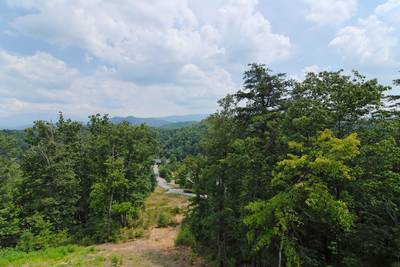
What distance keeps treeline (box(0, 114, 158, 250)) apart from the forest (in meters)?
0.10

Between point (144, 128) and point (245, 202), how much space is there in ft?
58.0

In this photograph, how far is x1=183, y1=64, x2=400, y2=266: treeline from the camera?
30.0 feet

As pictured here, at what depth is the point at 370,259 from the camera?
10.7 m

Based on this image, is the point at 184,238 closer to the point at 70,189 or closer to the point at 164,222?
the point at 164,222

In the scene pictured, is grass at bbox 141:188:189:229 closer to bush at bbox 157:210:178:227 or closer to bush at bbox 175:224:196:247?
bush at bbox 157:210:178:227

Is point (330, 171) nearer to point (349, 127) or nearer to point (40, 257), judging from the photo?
point (349, 127)

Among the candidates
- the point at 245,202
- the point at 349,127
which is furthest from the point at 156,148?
the point at 349,127

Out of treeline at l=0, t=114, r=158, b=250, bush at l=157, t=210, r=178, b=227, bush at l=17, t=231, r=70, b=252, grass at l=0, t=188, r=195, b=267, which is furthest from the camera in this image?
bush at l=157, t=210, r=178, b=227

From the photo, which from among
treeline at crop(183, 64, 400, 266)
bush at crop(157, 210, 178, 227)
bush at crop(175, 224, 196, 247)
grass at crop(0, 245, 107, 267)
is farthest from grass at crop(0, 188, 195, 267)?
treeline at crop(183, 64, 400, 266)

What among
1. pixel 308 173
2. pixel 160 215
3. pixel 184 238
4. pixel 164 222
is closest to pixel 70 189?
pixel 160 215

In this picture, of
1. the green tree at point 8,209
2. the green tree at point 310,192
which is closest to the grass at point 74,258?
the green tree at point 8,209

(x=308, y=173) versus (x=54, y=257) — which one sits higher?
(x=308, y=173)

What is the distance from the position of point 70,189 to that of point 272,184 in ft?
66.2

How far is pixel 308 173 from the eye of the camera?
30.2 ft
